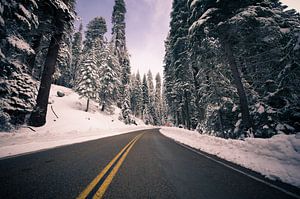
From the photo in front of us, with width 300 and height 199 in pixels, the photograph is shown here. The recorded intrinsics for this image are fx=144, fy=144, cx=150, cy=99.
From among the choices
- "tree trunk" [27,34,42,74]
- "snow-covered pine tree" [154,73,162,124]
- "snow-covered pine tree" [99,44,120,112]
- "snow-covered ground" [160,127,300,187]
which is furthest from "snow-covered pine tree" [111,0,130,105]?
"snow-covered ground" [160,127,300,187]

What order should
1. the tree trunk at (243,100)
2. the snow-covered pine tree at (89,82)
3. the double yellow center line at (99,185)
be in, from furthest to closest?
the snow-covered pine tree at (89,82) → the tree trunk at (243,100) → the double yellow center line at (99,185)

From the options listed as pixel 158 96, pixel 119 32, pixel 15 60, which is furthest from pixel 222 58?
pixel 158 96

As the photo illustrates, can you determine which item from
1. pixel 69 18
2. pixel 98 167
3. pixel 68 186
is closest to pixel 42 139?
pixel 98 167

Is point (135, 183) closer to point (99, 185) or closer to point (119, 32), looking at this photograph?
point (99, 185)

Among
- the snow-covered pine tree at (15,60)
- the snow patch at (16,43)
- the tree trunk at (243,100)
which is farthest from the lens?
the tree trunk at (243,100)

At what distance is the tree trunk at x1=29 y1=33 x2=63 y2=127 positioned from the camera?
10.0 meters

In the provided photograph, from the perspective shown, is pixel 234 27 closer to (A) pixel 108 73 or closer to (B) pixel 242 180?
(B) pixel 242 180

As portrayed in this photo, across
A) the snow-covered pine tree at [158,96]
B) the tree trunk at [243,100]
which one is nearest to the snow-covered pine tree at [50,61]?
the tree trunk at [243,100]

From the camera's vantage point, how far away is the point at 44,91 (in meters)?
10.5

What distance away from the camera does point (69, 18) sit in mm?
10781

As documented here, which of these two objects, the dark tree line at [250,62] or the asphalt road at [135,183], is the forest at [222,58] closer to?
the dark tree line at [250,62]

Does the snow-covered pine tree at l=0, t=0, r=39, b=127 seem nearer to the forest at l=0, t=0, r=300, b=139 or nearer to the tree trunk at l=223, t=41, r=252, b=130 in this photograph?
the forest at l=0, t=0, r=300, b=139

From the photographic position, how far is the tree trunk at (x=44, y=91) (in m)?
10.0

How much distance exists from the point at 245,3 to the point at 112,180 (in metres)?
12.4
